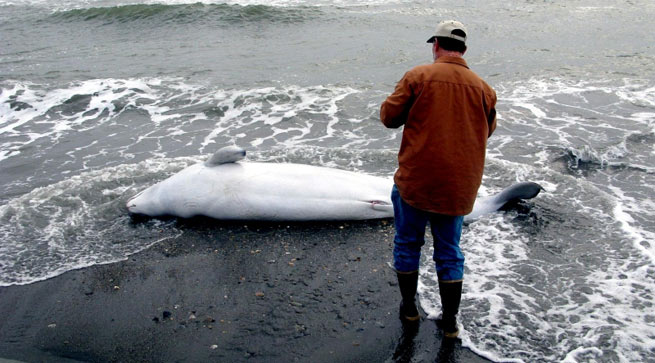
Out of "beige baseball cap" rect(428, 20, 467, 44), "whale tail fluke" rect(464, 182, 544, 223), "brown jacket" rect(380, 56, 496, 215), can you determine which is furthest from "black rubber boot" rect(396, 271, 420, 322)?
"whale tail fluke" rect(464, 182, 544, 223)

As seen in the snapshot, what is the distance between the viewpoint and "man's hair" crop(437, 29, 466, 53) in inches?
151

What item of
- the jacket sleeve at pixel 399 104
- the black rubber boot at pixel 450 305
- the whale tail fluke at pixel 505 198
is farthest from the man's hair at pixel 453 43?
the whale tail fluke at pixel 505 198

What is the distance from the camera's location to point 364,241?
611cm

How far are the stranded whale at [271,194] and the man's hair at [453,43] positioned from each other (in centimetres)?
293

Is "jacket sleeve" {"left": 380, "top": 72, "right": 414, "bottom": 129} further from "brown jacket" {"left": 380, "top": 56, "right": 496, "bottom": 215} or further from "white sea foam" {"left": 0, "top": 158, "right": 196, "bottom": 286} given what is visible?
Answer: "white sea foam" {"left": 0, "top": 158, "right": 196, "bottom": 286}

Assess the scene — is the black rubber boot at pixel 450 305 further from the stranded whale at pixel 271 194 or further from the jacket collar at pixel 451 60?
the stranded whale at pixel 271 194

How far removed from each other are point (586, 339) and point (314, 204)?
10.9ft

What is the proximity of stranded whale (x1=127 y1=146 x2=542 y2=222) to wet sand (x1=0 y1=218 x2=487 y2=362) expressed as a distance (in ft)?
0.68

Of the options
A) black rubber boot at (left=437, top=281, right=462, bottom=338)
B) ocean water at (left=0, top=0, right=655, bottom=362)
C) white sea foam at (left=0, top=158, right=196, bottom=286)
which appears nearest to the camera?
black rubber boot at (left=437, top=281, right=462, bottom=338)

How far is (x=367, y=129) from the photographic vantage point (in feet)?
33.6

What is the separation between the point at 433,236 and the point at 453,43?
4.80ft

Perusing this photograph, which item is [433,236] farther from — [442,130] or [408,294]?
[442,130]

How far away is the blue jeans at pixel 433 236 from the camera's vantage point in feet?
13.6

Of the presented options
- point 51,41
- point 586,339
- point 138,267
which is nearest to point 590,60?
point 586,339
